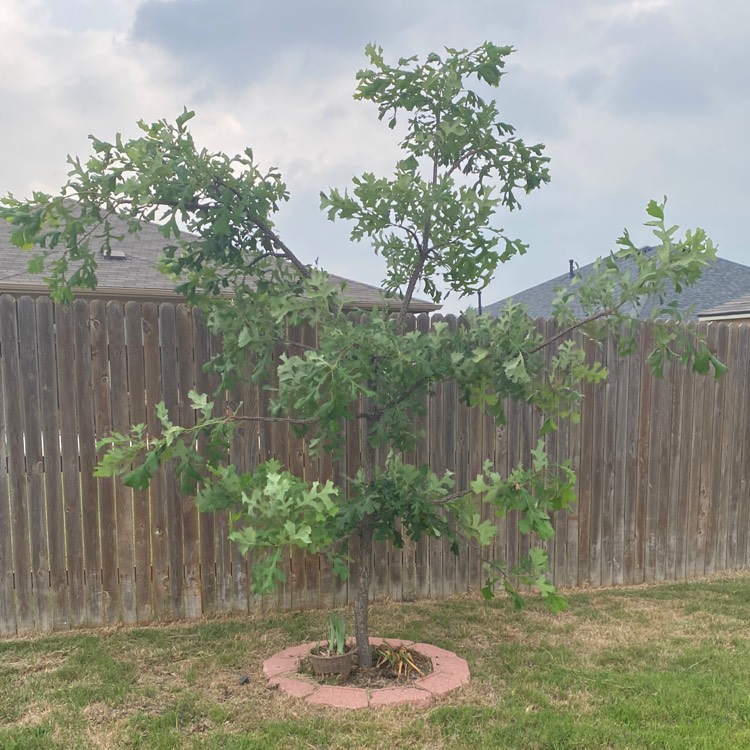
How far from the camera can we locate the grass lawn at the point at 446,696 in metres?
2.96

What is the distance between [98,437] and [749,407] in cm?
507

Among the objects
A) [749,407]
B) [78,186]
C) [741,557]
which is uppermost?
[78,186]

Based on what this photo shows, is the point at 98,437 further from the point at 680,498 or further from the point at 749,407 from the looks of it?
the point at 749,407

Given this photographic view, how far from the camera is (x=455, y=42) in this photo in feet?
11.2

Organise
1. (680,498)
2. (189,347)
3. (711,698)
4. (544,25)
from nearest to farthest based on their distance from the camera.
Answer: (711,698)
(189,347)
(544,25)
(680,498)

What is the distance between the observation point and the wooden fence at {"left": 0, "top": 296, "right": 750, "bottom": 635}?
4.16 meters

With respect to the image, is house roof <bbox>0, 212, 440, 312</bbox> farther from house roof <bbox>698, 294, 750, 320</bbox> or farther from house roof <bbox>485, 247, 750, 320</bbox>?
house roof <bbox>485, 247, 750, 320</bbox>

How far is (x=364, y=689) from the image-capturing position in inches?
133

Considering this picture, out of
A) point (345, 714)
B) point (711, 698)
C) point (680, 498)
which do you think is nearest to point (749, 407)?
point (680, 498)

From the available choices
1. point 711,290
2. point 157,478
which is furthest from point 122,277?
point 711,290

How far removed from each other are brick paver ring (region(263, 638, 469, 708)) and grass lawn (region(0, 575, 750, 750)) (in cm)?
6

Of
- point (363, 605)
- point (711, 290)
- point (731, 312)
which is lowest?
point (363, 605)

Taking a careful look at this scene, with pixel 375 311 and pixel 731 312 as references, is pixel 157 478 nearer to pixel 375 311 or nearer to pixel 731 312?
pixel 375 311

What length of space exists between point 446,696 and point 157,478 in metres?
2.11
